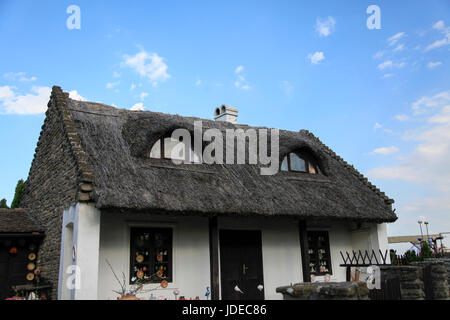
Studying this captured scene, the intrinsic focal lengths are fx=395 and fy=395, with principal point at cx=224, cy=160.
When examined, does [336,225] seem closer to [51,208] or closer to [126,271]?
[126,271]

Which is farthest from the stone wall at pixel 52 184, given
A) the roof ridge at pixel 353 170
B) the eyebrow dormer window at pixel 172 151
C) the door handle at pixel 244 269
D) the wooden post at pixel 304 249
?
the roof ridge at pixel 353 170

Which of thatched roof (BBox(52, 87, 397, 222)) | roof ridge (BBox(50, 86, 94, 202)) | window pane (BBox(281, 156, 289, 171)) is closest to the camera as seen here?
roof ridge (BBox(50, 86, 94, 202))

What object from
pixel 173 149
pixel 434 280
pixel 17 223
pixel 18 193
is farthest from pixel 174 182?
pixel 18 193

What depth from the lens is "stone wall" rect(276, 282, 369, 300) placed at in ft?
14.3

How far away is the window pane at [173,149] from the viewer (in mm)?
10281

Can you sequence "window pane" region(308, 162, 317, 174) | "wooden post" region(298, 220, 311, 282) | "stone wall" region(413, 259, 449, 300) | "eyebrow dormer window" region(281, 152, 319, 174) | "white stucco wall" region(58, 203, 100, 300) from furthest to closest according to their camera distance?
"window pane" region(308, 162, 317, 174)
"eyebrow dormer window" region(281, 152, 319, 174)
"wooden post" region(298, 220, 311, 282)
"stone wall" region(413, 259, 449, 300)
"white stucco wall" region(58, 203, 100, 300)

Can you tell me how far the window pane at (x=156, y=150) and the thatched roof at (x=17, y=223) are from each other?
11.0ft

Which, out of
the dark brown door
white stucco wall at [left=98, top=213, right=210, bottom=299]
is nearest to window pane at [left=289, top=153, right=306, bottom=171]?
the dark brown door

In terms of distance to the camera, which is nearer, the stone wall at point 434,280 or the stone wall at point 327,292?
the stone wall at point 327,292

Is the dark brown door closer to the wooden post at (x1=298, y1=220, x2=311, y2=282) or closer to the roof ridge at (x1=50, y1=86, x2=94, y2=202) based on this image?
the wooden post at (x1=298, y1=220, x2=311, y2=282)

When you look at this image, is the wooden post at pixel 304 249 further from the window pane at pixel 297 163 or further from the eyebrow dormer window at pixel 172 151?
the eyebrow dormer window at pixel 172 151

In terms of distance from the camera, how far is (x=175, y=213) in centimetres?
852

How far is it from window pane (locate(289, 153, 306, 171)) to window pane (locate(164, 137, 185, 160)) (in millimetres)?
3802
